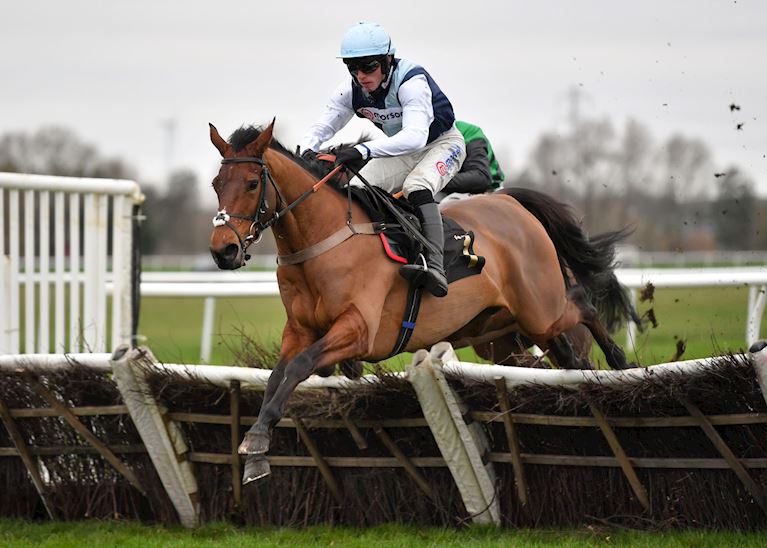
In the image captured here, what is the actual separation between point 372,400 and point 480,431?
0.55m

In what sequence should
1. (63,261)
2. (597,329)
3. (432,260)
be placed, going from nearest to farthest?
1. (432,260)
2. (597,329)
3. (63,261)

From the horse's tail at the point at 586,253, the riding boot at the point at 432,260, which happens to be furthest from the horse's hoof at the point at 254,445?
the horse's tail at the point at 586,253

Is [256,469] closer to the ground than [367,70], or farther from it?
closer to the ground

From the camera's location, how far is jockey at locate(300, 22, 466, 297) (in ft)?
18.2

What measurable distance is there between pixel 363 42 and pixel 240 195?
112 cm

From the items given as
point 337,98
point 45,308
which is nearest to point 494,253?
point 337,98

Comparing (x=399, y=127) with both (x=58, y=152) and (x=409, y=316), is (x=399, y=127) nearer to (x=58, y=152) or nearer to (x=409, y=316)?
(x=409, y=316)

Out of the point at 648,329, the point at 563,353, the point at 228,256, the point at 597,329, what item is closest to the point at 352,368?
the point at 228,256

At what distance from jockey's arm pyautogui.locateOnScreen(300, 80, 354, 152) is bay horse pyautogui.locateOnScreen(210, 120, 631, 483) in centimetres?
46

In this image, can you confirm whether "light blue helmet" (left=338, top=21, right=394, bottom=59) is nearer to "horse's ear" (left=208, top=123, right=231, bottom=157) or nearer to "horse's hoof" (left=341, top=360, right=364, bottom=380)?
"horse's ear" (left=208, top=123, right=231, bottom=157)

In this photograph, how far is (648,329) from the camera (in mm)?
8766

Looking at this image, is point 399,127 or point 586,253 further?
point 586,253

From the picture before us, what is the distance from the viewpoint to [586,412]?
16.8 feet

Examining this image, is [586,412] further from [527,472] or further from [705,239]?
[705,239]
